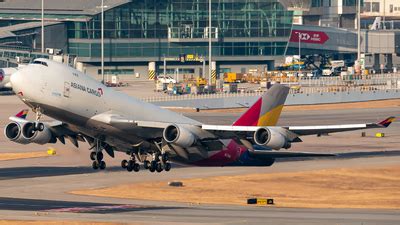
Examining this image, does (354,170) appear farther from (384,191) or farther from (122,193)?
(122,193)

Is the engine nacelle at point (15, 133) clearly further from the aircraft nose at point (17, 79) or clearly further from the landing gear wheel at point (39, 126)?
the aircraft nose at point (17, 79)

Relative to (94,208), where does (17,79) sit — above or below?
above

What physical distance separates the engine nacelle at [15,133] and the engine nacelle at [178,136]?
12.2 m

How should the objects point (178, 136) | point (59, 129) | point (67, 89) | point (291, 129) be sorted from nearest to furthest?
point (67, 89) → point (178, 136) → point (291, 129) → point (59, 129)

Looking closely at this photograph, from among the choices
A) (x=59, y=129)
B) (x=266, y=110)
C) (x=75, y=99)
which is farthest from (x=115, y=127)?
(x=266, y=110)

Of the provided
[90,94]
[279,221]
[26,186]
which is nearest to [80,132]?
[90,94]

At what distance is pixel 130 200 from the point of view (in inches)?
5059

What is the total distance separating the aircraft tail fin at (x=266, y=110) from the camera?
357 ft

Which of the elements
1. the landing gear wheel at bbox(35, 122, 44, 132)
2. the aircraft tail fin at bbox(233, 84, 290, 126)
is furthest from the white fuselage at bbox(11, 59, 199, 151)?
the aircraft tail fin at bbox(233, 84, 290, 126)

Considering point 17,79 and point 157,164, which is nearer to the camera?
point 17,79

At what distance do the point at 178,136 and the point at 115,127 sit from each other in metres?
5.29

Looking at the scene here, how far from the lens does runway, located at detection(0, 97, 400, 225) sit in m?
113

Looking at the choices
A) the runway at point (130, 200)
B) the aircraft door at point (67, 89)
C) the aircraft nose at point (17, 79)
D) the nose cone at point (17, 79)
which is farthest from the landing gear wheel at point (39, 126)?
the runway at point (130, 200)

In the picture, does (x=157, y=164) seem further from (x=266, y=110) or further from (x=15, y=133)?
(x=266, y=110)
